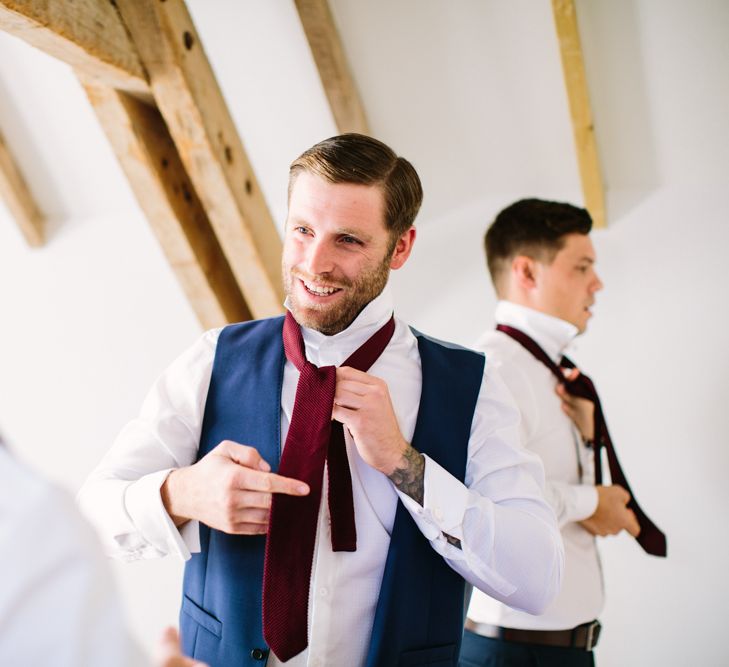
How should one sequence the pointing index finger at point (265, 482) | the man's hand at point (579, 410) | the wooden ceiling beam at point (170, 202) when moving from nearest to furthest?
the pointing index finger at point (265, 482), the man's hand at point (579, 410), the wooden ceiling beam at point (170, 202)

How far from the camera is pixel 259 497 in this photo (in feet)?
3.77

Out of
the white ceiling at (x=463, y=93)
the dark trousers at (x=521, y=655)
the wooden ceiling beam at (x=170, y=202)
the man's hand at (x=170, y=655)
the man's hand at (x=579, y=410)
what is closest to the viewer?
the man's hand at (x=170, y=655)

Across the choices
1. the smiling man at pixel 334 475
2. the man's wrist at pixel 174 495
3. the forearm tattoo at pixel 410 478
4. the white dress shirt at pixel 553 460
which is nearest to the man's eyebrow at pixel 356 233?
the smiling man at pixel 334 475

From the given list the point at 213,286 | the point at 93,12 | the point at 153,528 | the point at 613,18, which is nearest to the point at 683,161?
the point at 613,18

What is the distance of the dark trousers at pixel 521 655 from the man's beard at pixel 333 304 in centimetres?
99

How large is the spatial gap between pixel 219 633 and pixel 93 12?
4.91ft

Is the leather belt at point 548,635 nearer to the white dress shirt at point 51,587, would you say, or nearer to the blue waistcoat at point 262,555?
the blue waistcoat at point 262,555

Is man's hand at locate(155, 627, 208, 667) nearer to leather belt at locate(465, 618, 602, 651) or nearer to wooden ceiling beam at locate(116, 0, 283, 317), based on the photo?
leather belt at locate(465, 618, 602, 651)

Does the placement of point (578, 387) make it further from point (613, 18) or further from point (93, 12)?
point (93, 12)

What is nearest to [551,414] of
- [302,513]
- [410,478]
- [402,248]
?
[402,248]

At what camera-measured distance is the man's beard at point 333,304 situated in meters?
1.31

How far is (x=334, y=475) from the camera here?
1234 mm

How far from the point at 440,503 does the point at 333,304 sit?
0.40m

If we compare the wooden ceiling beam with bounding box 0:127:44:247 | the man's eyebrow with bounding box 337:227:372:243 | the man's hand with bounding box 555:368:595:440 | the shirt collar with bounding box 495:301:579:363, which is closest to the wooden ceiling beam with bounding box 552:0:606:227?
the shirt collar with bounding box 495:301:579:363
